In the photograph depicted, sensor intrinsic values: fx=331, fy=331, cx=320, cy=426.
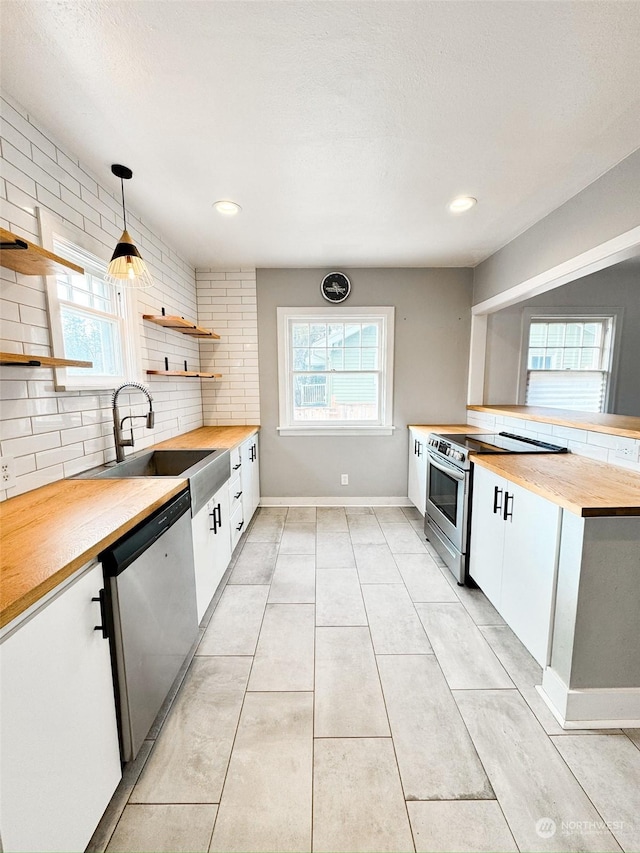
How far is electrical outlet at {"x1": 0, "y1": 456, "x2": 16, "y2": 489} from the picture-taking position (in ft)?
4.27

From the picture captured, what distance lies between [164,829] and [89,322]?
2166 millimetres

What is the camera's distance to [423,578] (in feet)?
7.79

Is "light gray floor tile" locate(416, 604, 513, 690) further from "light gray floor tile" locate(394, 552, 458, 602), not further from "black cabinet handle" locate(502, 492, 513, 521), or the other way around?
"black cabinet handle" locate(502, 492, 513, 521)

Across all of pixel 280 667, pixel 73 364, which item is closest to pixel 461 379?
pixel 280 667

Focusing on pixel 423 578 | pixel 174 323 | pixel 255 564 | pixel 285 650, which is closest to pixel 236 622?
pixel 285 650

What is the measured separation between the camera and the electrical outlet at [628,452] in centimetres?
175

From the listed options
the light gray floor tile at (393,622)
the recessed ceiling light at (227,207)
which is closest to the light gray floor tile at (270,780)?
the light gray floor tile at (393,622)

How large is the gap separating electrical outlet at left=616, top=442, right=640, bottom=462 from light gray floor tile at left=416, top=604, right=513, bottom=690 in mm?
1258

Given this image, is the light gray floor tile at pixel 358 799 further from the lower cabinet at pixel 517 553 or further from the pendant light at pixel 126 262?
the pendant light at pixel 126 262

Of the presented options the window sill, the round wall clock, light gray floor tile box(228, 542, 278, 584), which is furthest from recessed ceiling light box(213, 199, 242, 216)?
light gray floor tile box(228, 542, 278, 584)

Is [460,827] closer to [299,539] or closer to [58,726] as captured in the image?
[58,726]

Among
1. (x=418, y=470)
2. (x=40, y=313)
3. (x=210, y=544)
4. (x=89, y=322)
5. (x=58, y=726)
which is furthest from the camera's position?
(x=418, y=470)

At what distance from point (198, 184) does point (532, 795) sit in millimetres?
3148

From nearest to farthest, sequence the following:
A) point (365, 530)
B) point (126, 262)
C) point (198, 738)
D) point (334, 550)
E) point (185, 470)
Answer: point (198, 738) → point (126, 262) → point (185, 470) → point (334, 550) → point (365, 530)
